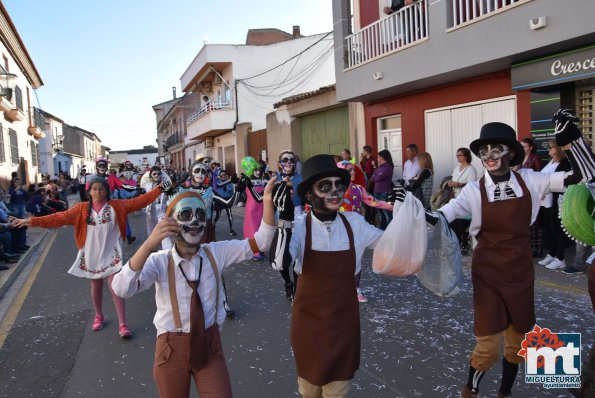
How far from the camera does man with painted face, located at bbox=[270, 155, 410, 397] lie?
2859 mm

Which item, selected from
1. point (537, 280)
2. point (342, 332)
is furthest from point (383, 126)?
point (342, 332)

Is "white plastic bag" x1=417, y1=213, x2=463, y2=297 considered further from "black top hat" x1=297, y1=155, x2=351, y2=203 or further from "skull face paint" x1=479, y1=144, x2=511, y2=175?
"black top hat" x1=297, y1=155, x2=351, y2=203

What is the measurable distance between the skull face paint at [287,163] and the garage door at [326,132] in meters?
10.7

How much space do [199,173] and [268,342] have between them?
2.27 meters

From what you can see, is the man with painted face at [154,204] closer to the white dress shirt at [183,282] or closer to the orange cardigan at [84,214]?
the orange cardigan at [84,214]

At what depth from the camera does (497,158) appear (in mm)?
3443

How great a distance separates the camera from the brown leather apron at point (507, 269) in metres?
3.30

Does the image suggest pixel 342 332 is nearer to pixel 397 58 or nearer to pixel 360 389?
pixel 360 389

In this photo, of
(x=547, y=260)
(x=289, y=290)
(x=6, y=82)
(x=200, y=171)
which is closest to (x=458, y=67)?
(x=547, y=260)

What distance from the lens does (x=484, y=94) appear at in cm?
1070

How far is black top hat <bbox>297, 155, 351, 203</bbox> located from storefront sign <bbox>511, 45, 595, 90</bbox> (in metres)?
6.77

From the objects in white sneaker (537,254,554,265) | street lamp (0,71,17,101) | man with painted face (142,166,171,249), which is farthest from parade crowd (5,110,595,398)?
street lamp (0,71,17,101)

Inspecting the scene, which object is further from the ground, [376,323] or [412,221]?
[412,221]

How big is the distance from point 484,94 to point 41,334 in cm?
939
